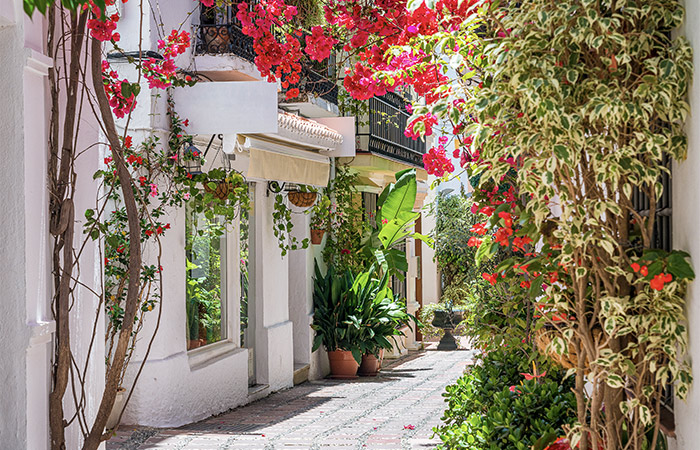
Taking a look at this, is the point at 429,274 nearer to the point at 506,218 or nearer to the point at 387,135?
the point at 387,135

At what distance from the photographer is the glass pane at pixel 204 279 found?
11.1 m

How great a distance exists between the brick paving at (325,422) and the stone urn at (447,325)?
22.4ft

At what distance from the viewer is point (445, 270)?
2517 centimetres

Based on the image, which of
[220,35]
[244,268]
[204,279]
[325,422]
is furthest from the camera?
[244,268]

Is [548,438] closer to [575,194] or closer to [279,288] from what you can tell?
[575,194]

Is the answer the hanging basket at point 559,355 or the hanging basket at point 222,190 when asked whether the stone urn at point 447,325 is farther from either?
the hanging basket at point 559,355

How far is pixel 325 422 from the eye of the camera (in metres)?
10.2

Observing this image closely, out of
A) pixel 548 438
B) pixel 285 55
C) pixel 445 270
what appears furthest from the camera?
pixel 445 270

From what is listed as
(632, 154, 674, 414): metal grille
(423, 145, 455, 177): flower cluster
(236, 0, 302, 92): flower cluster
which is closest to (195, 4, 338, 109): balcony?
(236, 0, 302, 92): flower cluster

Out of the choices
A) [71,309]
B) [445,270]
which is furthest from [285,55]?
[445,270]

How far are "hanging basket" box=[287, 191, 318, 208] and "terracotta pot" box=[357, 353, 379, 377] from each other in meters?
3.23

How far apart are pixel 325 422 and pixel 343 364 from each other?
4.96 meters

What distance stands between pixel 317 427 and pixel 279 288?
4.18 metres

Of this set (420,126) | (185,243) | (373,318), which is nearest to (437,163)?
(420,126)
